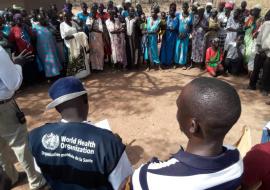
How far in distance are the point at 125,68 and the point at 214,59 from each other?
7.75 ft

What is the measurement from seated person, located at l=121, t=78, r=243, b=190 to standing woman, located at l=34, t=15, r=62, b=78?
19.0 feet

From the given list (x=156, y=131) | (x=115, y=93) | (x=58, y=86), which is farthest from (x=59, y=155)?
(x=115, y=93)

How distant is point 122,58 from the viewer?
24.3 feet

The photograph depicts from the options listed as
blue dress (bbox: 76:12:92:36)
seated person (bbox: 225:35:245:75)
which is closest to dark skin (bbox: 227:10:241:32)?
seated person (bbox: 225:35:245:75)

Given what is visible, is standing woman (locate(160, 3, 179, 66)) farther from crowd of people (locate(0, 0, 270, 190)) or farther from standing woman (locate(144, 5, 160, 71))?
standing woman (locate(144, 5, 160, 71))

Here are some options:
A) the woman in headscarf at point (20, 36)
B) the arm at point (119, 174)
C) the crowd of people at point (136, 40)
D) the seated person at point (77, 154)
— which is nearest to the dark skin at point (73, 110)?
the seated person at point (77, 154)

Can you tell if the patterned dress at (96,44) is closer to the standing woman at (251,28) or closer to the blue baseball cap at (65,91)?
the standing woman at (251,28)

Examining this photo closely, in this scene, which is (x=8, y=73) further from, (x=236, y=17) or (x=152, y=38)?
(x=236, y=17)

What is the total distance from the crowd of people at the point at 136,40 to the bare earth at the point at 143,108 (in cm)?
36

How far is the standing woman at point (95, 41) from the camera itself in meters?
7.09

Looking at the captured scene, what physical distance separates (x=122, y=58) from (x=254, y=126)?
152 inches

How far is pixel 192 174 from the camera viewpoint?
1093mm

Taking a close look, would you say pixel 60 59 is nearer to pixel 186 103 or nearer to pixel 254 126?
pixel 254 126

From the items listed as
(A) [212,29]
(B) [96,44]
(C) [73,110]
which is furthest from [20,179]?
(A) [212,29]
